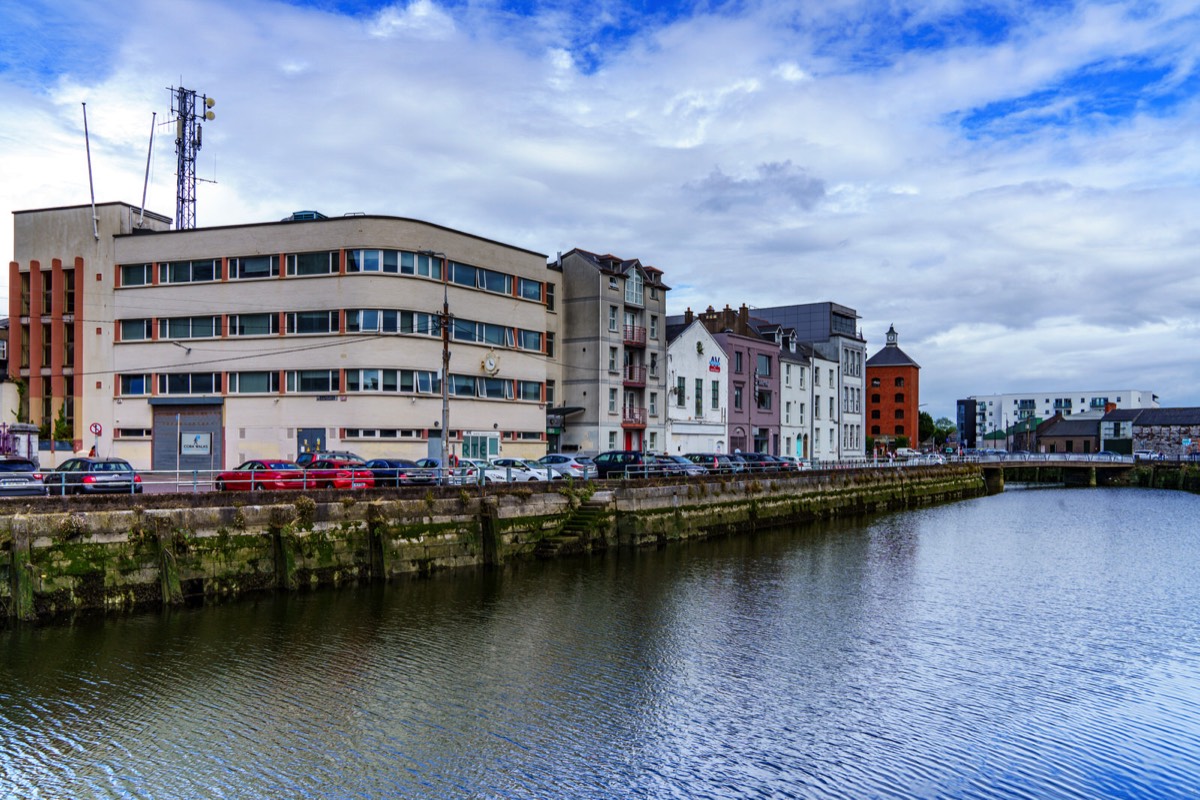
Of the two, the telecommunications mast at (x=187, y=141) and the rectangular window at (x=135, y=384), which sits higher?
the telecommunications mast at (x=187, y=141)

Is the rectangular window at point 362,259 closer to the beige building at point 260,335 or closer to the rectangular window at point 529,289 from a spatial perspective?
the beige building at point 260,335

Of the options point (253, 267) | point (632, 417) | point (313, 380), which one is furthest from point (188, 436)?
point (632, 417)

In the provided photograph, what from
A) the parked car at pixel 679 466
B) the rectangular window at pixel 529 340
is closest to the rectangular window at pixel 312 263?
the rectangular window at pixel 529 340

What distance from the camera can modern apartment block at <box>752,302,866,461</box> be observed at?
94.6 metres

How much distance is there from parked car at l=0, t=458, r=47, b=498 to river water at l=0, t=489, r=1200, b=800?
15.7 feet

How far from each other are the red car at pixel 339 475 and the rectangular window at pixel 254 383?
15169 mm

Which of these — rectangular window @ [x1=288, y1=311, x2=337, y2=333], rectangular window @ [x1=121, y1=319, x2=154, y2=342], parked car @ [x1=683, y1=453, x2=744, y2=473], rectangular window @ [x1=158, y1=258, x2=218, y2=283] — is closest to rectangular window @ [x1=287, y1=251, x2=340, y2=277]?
rectangular window @ [x1=288, y1=311, x2=337, y2=333]

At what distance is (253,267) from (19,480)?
27.9m

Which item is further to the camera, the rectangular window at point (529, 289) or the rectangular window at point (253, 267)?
the rectangular window at point (529, 289)

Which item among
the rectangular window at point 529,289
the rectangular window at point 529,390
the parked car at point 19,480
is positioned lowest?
the parked car at point 19,480

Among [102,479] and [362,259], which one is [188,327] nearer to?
[362,259]

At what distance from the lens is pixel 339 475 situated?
3322 centimetres

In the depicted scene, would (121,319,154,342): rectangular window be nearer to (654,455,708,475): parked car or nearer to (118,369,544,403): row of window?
(118,369,544,403): row of window

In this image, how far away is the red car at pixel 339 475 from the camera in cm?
3156
